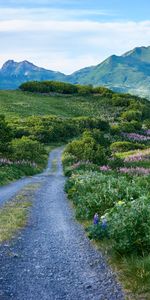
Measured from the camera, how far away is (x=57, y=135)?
71625 mm

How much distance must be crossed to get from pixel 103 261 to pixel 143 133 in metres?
73.5

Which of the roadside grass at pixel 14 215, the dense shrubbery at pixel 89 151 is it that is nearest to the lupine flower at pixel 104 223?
the roadside grass at pixel 14 215

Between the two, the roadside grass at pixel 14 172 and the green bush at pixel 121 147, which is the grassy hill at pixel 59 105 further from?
the roadside grass at pixel 14 172

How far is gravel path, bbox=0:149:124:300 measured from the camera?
30.6 ft

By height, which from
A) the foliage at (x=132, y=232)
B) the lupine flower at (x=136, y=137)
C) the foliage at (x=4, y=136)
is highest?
the foliage at (x=132, y=232)

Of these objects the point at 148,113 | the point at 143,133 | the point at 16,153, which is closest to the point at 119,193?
the point at 16,153

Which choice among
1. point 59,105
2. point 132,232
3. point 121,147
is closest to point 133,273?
point 132,232

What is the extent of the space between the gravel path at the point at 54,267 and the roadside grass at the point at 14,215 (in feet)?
1.14

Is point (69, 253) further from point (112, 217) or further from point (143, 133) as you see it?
point (143, 133)

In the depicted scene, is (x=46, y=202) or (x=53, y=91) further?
(x=53, y=91)

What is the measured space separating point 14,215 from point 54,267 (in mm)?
6901

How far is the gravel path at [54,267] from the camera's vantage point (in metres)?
9.34

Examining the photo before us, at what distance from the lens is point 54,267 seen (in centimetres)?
1097

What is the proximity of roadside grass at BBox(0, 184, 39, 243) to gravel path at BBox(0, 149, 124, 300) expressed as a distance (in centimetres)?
35
